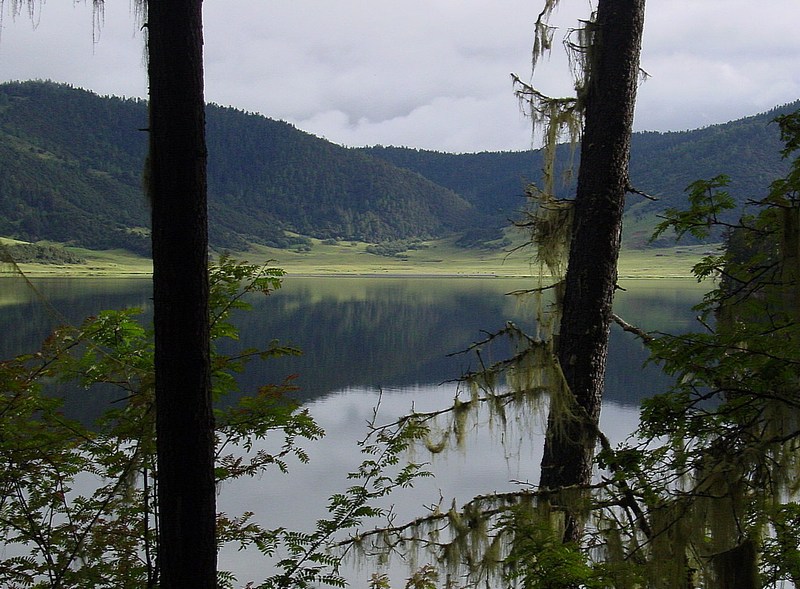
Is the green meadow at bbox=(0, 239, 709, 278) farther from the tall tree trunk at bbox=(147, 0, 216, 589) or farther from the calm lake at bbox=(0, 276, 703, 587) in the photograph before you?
the tall tree trunk at bbox=(147, 0, 216, 589)

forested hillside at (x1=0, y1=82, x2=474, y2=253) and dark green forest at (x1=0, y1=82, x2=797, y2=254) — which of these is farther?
dark green forest at (x1=0, y1=82, x2=797, y2=254)

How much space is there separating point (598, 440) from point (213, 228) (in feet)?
522

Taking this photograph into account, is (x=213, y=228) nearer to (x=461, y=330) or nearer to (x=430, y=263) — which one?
(x=430, y=263)

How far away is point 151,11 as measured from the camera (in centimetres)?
271

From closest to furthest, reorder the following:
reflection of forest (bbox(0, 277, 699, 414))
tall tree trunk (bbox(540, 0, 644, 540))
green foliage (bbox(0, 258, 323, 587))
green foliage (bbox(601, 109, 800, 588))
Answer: green foliage (bbox(601, 109, 800, 588))
green foliage (bbox(0, 258, 323, 587))
tall tree trunk (bbox(540, 0, 644, 540))
reflection of forest (bbox(0, 277, 699, 414))

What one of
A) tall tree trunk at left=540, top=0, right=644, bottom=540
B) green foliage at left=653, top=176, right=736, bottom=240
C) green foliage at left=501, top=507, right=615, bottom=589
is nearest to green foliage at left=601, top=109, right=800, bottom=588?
green foliage at left=653, top=176, right=736, bottom=240

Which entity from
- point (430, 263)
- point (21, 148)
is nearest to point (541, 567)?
point (430, 263)

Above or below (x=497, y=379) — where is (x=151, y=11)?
above

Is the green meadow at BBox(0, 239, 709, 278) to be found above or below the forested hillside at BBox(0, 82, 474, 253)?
below

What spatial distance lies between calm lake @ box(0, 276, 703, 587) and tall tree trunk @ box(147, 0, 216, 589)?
544 millimetres

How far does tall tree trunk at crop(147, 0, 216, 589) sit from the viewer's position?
8.93 ft

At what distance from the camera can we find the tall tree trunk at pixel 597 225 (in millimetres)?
4270

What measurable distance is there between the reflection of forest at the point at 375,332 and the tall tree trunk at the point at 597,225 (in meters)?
0.50

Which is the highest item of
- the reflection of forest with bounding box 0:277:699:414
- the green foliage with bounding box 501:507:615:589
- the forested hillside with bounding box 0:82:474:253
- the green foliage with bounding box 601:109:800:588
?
the forested hillside with bounding box 0:82:474:253
